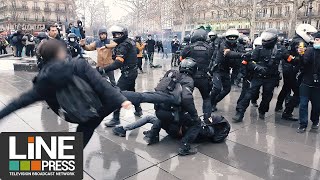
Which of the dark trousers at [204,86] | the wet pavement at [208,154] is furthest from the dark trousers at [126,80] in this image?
the dark trousers at [204,86]

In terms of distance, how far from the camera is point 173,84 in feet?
12.6

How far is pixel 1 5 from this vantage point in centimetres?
7281

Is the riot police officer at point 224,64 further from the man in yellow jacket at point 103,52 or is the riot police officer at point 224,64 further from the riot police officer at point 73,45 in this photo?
the riot police officer at point 73,45

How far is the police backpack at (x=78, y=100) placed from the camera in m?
2.67

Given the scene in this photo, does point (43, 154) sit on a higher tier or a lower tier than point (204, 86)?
lower

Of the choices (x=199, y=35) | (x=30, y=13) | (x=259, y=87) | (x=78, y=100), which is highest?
(x=30, y=13)

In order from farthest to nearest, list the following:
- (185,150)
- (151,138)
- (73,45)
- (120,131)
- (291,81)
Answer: (73,45)
(291,81)
(120,131)
(151,138)
(185,150)

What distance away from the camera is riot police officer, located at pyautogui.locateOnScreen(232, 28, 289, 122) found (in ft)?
18.0

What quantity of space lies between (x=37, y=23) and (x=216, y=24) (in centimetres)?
4259

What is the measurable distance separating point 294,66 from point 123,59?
3.70 metres

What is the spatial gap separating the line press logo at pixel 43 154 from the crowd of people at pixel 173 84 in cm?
21

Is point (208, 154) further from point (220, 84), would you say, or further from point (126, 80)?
point (220, 84)

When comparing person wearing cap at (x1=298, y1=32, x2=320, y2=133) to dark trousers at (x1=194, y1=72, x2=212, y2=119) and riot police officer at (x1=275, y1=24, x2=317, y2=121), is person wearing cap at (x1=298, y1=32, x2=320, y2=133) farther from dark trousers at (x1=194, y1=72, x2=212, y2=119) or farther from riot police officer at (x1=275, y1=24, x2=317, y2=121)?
dark trousers at (x1=194, y1=72, x2=212, y2=119)

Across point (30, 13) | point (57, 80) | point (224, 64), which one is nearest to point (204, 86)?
point (224, 64)
